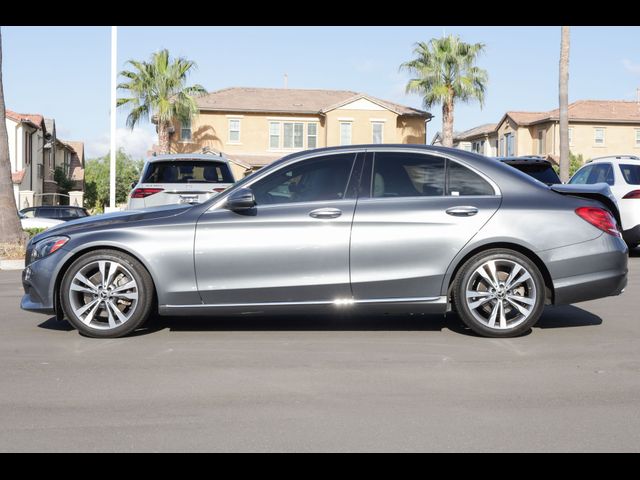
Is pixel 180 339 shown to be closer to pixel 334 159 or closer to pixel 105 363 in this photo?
pixel 105 363

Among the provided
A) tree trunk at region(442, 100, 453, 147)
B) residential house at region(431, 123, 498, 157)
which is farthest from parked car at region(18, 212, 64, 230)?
residential house at region(431, 123, 498, 157)

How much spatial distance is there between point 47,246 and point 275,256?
6.54ft

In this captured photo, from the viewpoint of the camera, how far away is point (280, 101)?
1969 inches

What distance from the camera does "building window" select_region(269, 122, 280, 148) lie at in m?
48.7

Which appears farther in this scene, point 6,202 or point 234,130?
point 234,130

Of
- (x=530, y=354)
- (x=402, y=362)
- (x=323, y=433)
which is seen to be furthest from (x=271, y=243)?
(x=323, y=433)

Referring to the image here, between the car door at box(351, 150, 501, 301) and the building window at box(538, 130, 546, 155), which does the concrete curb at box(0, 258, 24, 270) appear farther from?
the building window at box(538, 130, 546, 155)

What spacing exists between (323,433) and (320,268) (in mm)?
2712

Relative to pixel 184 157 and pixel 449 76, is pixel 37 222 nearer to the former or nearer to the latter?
pixel 184 157

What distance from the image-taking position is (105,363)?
637 cm

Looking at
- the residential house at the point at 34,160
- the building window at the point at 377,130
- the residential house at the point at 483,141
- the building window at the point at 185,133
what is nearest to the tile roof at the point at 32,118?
the residential house at the point at 34,160

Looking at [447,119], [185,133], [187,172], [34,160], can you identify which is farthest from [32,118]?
[187,172]
